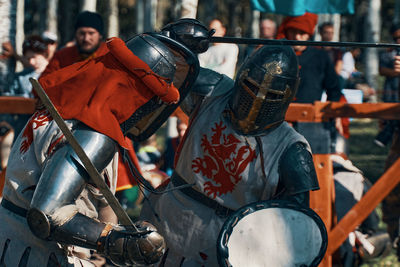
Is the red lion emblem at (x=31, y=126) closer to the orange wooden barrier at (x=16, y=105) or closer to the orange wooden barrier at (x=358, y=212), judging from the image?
the orange wooden barrier at (x=16, y=105)

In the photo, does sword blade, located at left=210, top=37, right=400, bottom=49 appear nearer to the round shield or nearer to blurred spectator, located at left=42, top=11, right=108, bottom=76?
the round shield

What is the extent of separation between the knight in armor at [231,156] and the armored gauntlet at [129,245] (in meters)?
0.85

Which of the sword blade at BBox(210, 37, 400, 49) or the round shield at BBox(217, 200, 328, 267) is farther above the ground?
the sword blade at BBox(210, 37, 400, 49)

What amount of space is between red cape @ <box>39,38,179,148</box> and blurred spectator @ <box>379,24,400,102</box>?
250cm

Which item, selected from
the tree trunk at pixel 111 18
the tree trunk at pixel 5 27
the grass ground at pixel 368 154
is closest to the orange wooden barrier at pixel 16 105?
the tree trunk at pixel 5 27


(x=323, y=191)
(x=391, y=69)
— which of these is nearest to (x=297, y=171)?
(x=323, y=191)

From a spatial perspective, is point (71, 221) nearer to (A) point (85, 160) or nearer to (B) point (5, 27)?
(A) point (85, 160)

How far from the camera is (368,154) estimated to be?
12469 millimetres

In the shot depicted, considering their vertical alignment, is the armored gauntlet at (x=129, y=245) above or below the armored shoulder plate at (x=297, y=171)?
below

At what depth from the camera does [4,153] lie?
658cm

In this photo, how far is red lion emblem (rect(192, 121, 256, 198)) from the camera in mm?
3443

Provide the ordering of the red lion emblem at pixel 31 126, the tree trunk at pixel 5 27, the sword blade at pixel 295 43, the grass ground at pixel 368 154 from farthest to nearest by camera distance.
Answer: the tree trunk at pixel 5 27 < the grass ground at pixel 368 154 < the sword blade at pixel 295 43 < the red lion emblem at pixel 31 126

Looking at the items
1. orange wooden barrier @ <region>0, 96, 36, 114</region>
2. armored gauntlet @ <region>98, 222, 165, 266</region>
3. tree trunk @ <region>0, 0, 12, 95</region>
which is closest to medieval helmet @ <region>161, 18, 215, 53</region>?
armored gauntlet @ <region>98, 222, 165, 266</region>

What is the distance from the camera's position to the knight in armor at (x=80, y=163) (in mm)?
2607
